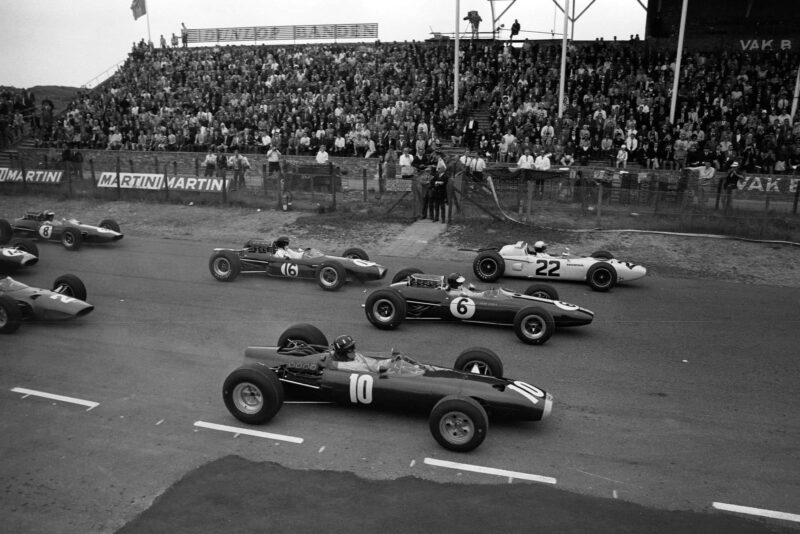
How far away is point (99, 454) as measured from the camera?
22.6 ft

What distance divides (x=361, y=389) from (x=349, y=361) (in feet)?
1.40

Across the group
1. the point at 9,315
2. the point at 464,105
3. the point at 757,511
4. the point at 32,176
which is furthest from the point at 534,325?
the point at 32,176

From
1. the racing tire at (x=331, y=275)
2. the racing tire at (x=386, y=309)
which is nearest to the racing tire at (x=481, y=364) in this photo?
the racing tire at (x=386, y=309)

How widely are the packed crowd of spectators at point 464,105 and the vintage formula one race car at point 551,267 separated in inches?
326

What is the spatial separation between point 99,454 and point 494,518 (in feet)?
13.4

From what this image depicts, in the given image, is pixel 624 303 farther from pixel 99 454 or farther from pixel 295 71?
pixel 295 71

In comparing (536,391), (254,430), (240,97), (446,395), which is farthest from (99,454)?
(240,97)

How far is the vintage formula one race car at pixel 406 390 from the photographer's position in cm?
693

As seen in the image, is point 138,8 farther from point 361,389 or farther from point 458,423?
point 458,423

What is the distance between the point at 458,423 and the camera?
697 centimetres

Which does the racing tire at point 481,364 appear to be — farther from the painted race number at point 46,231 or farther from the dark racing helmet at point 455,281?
the painted race number at point 46,231

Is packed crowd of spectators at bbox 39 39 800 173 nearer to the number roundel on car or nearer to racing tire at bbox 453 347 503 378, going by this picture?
the number roundel on car

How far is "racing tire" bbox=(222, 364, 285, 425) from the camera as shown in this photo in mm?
7371

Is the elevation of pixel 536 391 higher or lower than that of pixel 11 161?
lower
